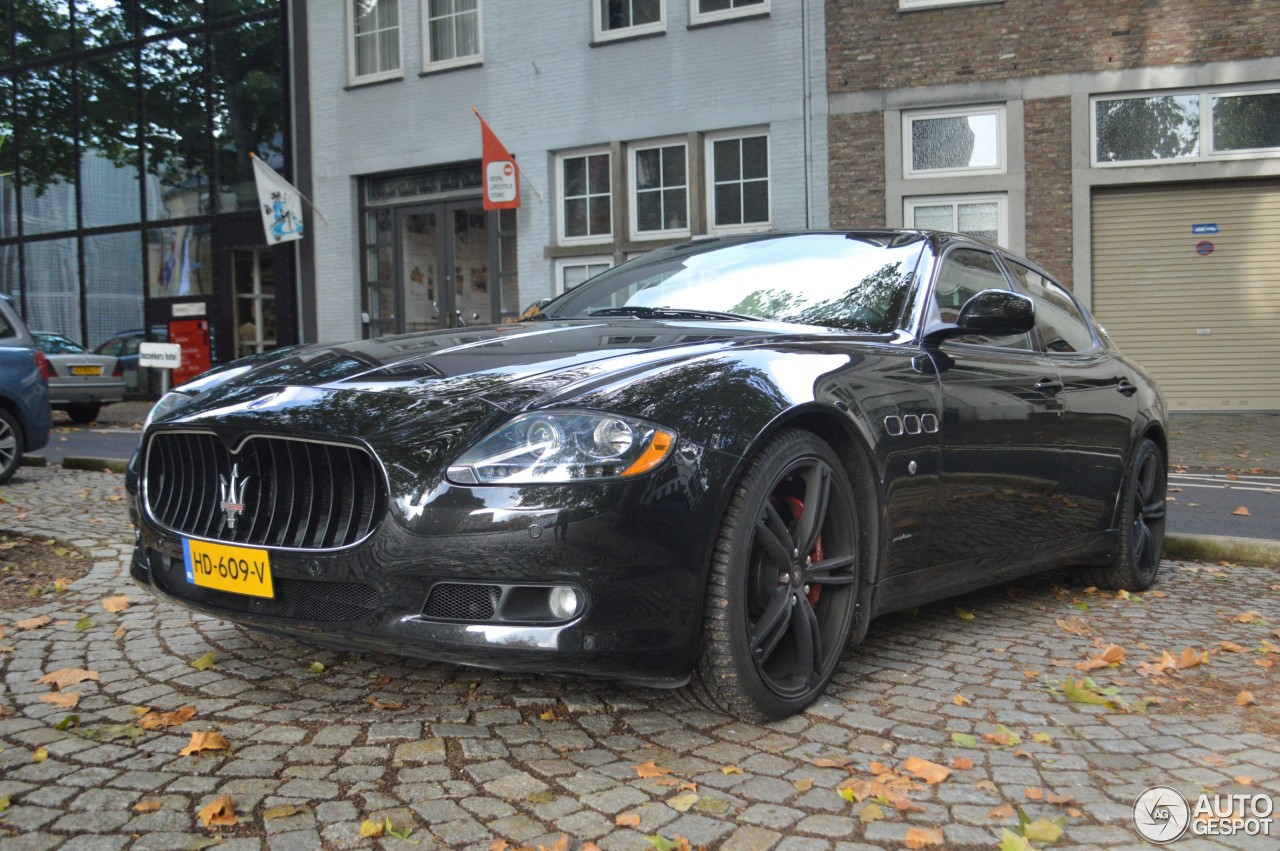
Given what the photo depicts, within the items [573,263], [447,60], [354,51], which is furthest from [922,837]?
[354,51]

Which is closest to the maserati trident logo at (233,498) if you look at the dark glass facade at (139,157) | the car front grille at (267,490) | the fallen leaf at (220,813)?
the car front grille at (267,490)

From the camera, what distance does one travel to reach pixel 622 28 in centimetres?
1752

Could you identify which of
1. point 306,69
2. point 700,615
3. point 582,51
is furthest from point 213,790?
point 306,69

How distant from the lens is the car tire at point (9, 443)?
953 centimetres

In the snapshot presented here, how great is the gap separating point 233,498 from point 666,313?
64.4 inches

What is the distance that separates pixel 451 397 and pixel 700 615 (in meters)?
0.83

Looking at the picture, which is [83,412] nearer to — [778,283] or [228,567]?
[778,283]

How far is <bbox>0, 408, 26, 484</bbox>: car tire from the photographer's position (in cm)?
953

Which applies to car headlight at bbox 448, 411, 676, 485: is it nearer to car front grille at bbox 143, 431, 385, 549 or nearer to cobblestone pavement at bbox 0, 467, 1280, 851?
car front grille at bbox 143, 431, 385, 549

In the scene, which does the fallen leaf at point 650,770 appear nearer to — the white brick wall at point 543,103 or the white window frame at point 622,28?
the white brick wall at point 543,103

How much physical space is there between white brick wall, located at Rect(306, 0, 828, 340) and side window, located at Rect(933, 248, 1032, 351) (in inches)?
457

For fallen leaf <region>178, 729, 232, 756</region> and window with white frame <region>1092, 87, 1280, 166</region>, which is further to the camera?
window with white frame <region>1092, 87, 1280, 166</region>

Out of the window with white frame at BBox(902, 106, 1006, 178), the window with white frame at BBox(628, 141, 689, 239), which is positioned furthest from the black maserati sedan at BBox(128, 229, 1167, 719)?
the window with white frame at BBox(628, 141, 689, 239)

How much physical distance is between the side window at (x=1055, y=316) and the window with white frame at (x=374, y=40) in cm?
1609
